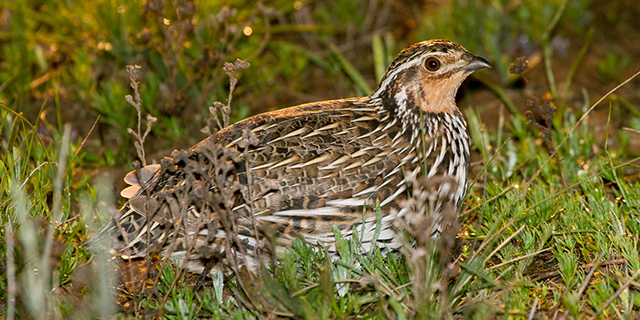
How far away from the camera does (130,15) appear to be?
18.4 ft

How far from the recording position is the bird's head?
3.61m

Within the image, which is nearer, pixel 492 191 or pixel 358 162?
pixel 358 162

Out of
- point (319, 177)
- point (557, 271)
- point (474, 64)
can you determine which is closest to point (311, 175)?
point (319, 177)

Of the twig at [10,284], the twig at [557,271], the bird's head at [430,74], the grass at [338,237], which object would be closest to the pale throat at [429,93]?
the bird's head at [430,74]

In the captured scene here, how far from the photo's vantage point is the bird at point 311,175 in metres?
3.01

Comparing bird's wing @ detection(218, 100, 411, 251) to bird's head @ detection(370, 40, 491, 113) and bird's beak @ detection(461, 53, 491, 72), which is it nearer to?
bird's head @ detection(370, 40, 491, 113)

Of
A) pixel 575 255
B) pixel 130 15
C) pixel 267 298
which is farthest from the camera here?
pixel 130 15

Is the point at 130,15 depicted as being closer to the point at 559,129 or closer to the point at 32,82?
the point at 32,82

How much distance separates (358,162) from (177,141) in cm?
222

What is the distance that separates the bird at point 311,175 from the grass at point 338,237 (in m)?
0.15

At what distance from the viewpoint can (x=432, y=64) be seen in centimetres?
361

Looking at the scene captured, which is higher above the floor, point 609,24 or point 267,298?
point 609,24

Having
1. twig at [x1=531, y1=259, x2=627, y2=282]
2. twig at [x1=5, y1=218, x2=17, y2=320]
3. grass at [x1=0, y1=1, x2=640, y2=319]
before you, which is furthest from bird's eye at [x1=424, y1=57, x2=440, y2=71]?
twig at [x1=5, y1=218, x2=17, y2=320]

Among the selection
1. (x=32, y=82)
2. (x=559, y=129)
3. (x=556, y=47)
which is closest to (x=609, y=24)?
(x=556, y=47)
